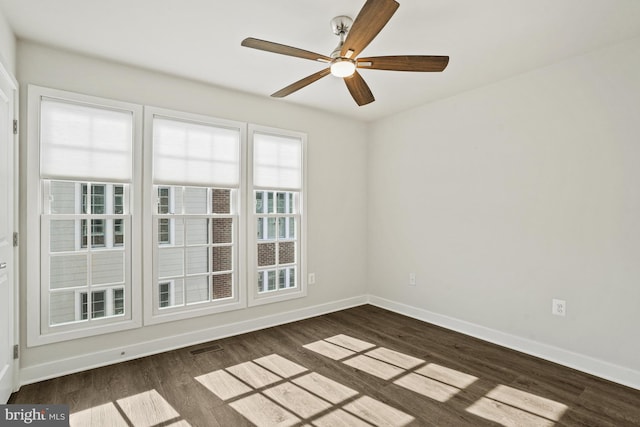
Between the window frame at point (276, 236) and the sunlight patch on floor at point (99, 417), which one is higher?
the window frame at point (276, 236)

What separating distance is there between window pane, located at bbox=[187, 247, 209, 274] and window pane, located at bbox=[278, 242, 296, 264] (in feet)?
2.91

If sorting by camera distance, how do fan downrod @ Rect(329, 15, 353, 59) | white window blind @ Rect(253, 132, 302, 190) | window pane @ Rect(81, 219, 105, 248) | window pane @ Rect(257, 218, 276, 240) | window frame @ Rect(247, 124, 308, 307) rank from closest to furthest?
fan downrod @ Rect(329, 15, 353, 59)
window pane @ Rect(81, 219, 105, 248)
window frame @ Rect(247, 124, 308, 307)
white window blind @ Rect(253, 132, 302, 190)
window pane @ Rect(257, 218, 276, 240)

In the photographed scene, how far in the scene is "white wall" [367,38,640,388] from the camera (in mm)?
2574

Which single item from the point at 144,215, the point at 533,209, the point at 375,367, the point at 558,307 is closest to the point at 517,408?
the point at 375,367

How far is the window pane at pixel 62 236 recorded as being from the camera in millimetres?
2670

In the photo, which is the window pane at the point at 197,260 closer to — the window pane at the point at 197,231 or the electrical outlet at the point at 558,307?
the window pane at the point at 197,231

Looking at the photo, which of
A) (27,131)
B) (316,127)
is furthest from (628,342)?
(27,131)

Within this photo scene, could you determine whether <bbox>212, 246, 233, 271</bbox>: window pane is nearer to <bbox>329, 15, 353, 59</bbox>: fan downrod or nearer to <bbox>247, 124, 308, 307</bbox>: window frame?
<bbox>247, 124, 308, 307</bbox>: window frame

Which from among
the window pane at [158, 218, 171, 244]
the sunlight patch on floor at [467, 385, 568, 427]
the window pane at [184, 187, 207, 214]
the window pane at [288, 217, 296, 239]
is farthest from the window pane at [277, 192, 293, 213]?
the sunlight patch on floor at [467, 385, 568, 427]

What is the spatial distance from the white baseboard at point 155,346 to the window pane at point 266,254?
0.61 m

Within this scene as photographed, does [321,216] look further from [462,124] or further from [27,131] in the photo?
[27,131]

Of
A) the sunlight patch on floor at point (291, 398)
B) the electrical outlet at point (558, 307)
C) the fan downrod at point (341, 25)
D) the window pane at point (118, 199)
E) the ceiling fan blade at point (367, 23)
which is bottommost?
the sunlight patch on floor at point (291, 398)

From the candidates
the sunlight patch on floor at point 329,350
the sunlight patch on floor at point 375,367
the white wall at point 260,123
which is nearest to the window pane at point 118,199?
the white wall at point 260,123

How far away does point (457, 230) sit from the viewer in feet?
12.1
